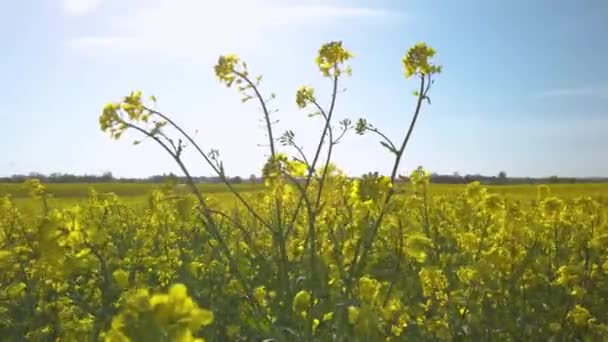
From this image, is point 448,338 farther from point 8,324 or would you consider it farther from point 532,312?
point 8,324

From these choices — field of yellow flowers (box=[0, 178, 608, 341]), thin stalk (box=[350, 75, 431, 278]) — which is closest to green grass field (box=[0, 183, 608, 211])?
field of yellow flowers (box=[0, 178, 608, 341])

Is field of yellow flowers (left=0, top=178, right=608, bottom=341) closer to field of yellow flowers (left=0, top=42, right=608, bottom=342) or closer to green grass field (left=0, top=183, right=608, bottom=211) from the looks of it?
field of yellow flowers (left=0, top=42, right=608, bottom=342)

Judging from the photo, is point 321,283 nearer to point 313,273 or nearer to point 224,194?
point 313,273

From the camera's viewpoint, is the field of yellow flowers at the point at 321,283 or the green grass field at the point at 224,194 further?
the green grass field at the point at 224,194

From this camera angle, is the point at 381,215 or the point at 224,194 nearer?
the point at 381,215

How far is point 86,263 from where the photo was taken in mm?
2217

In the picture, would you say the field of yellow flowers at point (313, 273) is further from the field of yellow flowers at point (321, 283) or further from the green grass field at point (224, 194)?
the green grass field at point (224, 194)

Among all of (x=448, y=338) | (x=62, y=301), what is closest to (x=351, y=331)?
(x=448, y=338)

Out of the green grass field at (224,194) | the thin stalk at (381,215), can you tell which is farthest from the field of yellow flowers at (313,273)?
the green grass field at (224,194)

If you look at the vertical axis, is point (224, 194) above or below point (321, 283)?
above

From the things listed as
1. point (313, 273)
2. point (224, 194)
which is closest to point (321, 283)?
point (313, 273)

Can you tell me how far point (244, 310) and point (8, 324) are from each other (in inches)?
67.0

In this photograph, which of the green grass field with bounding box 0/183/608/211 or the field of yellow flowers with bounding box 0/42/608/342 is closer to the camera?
the field of yellow flowers with bounding box 0/42/608/342

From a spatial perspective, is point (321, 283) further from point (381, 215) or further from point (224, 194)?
point (224, 194)
